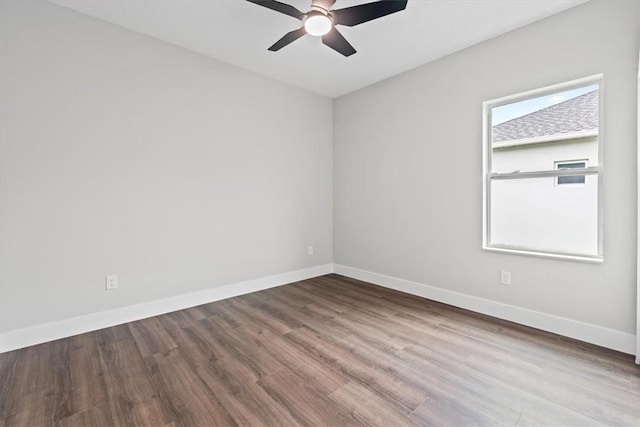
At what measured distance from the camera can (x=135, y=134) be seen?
2744mm

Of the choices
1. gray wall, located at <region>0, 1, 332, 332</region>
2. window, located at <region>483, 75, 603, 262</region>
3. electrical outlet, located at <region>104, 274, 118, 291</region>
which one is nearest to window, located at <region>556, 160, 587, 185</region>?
window, located at <region>483, 75, 603, 262</region>

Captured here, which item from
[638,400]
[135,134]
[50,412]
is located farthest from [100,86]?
[638,400]

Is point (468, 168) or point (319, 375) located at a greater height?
point (468, 168)

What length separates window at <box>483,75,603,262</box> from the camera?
233 centimetres

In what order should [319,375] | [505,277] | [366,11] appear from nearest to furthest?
[319,375] → [366,11] → [505,277]

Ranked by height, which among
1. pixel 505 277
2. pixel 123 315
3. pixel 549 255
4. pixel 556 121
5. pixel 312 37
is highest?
pixel 312 37

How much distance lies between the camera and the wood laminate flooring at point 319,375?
1531mm

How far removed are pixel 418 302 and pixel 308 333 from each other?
1.40 meters

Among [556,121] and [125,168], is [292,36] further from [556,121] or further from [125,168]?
[556,121]

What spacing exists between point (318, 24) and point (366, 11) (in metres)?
0.36

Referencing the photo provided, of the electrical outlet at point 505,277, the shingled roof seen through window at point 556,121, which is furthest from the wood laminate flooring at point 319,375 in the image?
the shingled roof seen through window at point 556,121

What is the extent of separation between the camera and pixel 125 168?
2697 mm

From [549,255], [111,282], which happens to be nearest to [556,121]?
[549,255]

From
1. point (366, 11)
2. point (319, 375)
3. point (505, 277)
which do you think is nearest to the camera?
point (319, 375)
